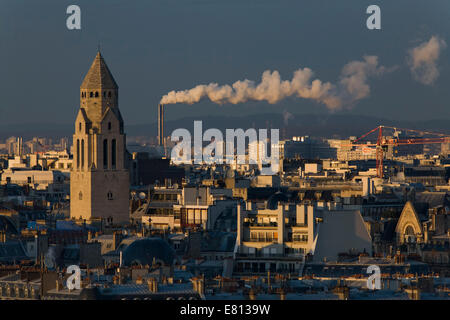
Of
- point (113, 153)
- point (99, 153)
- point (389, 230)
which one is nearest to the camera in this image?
point (389, 230)

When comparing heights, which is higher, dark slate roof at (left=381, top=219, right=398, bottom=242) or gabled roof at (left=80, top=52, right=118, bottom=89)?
gabled roof at (left=80, top=52, right=118, bottom=89)

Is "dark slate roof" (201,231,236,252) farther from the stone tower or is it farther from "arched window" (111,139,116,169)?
"arched window" (111,139,116,169)

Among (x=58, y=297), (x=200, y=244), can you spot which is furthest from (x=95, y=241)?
(x=58, y=297)

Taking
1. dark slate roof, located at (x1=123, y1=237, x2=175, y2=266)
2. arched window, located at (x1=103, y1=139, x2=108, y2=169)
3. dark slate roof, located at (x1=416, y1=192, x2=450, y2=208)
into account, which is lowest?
dark slate roof, located at (x1=123, y1=237, x2=175, y2=266)

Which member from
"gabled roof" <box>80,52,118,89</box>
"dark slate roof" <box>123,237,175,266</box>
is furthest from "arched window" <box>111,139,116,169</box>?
"dark slate roof" <box>123,237,175,266</box>

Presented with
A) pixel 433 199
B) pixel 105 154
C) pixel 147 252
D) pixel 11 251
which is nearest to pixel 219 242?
pixel 11 251

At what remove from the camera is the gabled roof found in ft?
388

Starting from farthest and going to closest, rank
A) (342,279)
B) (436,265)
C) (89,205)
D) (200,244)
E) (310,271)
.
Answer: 1. (89,205)
2. (200,244)
3. (436,265)
4. (310,271)
5. (342,279)

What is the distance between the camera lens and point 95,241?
89.9m

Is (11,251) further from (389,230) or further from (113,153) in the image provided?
(113,153)

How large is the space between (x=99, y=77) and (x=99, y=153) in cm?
469

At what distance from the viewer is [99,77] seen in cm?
11831

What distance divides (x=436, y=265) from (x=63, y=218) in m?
45.2
